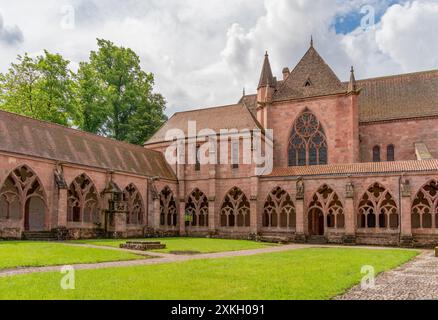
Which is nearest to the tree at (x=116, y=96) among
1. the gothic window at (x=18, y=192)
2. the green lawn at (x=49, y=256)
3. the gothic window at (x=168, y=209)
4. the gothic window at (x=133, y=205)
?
the gothic window at (x=168, y=209)

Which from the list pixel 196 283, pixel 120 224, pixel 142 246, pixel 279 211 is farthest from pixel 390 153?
pixel 196 283

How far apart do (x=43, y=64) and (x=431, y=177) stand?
31.9 meters

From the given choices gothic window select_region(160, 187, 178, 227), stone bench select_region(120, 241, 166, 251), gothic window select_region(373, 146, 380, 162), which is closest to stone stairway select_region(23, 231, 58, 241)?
stone bench select_region(120, 241, 166, 251)

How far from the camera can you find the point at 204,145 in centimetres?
3747

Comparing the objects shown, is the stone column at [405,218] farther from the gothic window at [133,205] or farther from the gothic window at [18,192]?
the gothic window at [18,192]

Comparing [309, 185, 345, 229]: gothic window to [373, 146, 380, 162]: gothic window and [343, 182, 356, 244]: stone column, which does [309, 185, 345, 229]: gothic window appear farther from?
[373, 146, 380, 162]: gothic window

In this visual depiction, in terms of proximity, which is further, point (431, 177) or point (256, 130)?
point (256, 130)

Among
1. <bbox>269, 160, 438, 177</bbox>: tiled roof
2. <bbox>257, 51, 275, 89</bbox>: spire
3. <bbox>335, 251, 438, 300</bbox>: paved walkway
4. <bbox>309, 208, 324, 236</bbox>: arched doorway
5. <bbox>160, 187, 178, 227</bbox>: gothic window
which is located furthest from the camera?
<bbox>257, 51, 275, 89</bbox>: spire

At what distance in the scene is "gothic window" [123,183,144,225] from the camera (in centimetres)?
3186

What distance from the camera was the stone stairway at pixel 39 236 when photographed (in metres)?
23.9

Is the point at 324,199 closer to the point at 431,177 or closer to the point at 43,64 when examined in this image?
the point at 431,177

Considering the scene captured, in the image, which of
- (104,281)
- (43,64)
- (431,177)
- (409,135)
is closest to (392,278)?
(104,281)

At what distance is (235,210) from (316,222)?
→ 623 centimetres

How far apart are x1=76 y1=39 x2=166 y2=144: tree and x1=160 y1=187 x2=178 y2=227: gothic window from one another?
1236 cm
